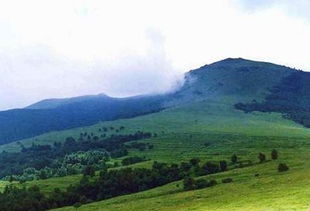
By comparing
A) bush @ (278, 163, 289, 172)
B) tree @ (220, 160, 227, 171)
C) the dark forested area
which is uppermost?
bush @ (278, 163, 289, 172)

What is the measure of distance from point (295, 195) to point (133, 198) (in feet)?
233

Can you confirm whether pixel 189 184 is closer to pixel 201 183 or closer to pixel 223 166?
pixel 201 183

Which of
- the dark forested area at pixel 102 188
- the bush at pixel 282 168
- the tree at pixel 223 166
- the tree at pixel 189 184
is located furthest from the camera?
the tree at pixel 223 166

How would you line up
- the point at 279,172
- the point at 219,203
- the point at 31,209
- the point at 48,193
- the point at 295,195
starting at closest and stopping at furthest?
the point at 295,195, the point at 219,203, the point at 279,172, the point at 31,209, the point at 48,193

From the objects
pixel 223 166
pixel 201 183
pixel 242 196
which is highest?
pixel 242 196

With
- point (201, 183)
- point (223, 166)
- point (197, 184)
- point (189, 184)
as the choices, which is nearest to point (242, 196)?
point (201, 183)

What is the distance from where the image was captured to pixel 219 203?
88.9 metres

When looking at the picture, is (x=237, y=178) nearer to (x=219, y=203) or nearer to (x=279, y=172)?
(x=279, y=172)

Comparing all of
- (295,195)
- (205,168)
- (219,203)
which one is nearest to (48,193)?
(205,168)

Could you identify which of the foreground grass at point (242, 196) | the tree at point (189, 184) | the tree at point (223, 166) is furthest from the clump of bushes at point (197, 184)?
the tree at point (223, 166)

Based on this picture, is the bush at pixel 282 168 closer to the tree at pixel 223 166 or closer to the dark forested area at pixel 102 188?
the dark forested area at pixel 102 188

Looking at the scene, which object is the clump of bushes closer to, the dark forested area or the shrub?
the shrub

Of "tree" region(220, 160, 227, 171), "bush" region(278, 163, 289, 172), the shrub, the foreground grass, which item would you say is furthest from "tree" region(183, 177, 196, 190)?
"tree" region(220, 160, 227, 171)

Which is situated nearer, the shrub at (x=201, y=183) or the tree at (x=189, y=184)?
the shrub at (x=201, y=183)
